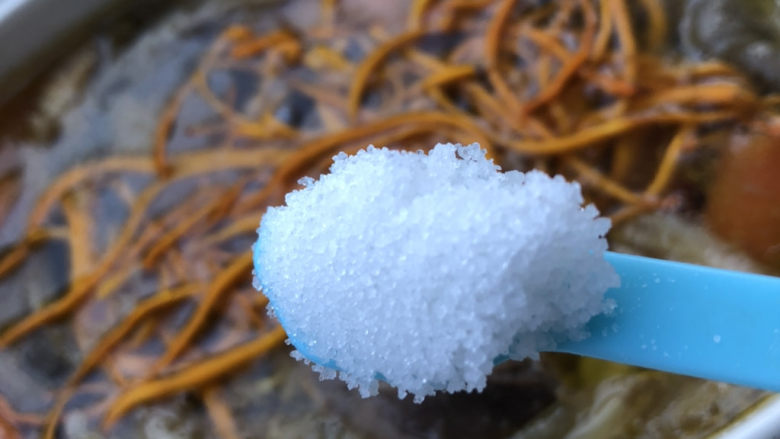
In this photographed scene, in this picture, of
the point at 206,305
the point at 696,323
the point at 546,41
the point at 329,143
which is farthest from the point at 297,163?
the point at 696,323

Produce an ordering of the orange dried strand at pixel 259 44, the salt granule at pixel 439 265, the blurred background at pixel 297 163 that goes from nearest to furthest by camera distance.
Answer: the salt granule at pixel 439 265 → the blurred background at pixel 297 163 → the orange dried strand at pixel 259 44

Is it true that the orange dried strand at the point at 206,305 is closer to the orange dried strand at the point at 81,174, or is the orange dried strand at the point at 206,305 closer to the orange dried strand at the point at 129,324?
the orange dried strand at the point at 129,324

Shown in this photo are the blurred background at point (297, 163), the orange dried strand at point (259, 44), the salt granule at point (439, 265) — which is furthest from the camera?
the orange dried strand at point (259, 44)

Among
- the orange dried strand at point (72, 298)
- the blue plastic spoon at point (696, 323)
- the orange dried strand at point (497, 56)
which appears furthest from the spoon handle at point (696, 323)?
the orange dried strand at point (72, 298)

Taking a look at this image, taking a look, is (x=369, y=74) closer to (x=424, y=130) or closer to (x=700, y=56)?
(x=424, y=130)

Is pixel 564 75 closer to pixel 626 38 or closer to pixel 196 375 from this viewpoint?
pixel 626 38
